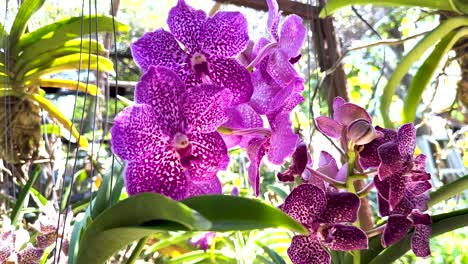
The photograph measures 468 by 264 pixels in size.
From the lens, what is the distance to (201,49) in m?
0.38

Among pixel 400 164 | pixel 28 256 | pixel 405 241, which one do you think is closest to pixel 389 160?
pixel 400 164

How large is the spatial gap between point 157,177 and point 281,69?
12 cm

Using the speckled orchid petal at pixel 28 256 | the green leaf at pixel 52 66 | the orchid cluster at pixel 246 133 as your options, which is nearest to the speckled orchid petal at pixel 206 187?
the orchid cluster at pixel 246 133

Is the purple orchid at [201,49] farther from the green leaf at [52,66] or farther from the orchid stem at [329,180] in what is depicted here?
the green leaf at [52,66]

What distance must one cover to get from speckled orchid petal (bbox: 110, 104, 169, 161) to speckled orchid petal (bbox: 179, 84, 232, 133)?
0.07 feet

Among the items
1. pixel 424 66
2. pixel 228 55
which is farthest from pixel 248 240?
pixel 228 55

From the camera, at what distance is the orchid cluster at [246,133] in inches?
13.3

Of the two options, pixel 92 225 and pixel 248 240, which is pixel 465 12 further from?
pixel 92 225

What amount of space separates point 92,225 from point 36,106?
3.32 feet

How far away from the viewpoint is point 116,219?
0.30m

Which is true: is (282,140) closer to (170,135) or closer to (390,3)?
(170,135)

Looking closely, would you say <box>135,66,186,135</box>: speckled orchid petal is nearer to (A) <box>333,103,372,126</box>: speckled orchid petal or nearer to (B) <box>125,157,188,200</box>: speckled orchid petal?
(B) <box>125,157,188,200</box>: speckled orchid petal

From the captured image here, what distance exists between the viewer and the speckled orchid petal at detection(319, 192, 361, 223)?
1.31 ft

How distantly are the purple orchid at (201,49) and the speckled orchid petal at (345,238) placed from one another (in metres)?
0.12
